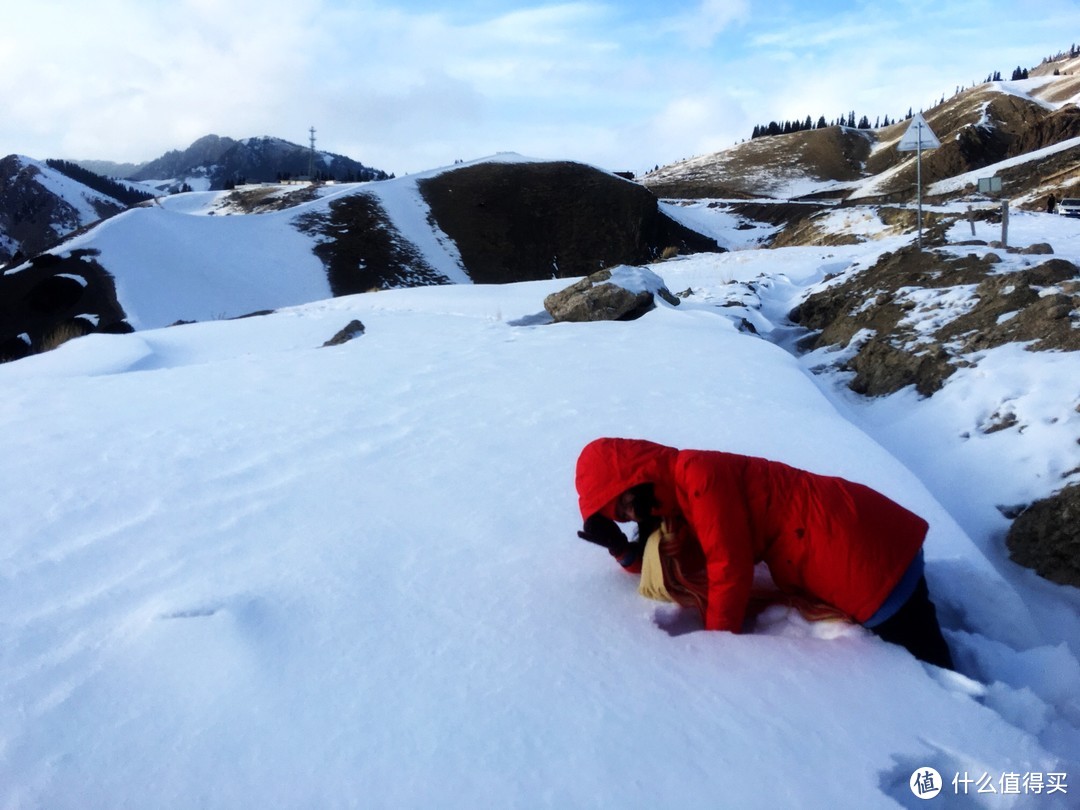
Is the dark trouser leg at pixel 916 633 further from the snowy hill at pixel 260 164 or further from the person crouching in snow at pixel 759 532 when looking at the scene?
the snowy hill at pixel 260 164

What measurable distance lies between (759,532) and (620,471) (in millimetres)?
607

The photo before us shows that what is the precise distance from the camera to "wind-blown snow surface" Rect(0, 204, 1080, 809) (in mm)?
1952

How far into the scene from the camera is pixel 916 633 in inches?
102

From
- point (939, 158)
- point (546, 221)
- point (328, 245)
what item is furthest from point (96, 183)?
point (939, 158)

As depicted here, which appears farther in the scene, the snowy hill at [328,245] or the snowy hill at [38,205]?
the snowy hill at [38,205]

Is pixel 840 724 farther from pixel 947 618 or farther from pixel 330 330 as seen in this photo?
pixel 330 330

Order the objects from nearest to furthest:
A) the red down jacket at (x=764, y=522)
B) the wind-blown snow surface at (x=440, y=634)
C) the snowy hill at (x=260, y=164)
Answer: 1. the wind-blown snow surface at (x=440, y=634)
2. the red down jacket at (x=764, y=522)
3. the snowy hill at (x=260, y=164)

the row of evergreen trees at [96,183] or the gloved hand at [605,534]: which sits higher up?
the row of evergreen trees at [96,183]

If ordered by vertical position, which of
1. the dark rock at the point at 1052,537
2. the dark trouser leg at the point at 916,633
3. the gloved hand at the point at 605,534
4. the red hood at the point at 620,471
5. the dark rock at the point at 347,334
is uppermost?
the dark rock at the point at 347,334

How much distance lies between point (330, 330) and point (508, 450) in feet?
21.2

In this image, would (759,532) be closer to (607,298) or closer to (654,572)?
(654,572)

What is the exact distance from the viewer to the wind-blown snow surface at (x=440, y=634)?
76.9 inches

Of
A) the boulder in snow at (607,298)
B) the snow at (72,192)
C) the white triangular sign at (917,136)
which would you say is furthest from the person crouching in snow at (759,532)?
the snow at (72,192)

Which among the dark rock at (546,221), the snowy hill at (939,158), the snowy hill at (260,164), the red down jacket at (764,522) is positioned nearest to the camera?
the red down jacket at (764,522)
